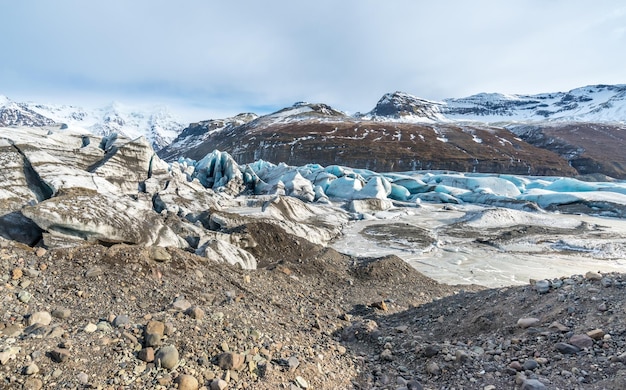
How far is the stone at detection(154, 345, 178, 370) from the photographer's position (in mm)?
3891

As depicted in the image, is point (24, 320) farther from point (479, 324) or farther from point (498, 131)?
point (498, 131)

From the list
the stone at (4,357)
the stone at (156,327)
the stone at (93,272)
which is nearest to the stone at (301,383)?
the stone at (156,327)

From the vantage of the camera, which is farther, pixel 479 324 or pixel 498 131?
pixel 498 131

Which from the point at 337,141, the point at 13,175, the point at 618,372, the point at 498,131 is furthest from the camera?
the point at 498,131

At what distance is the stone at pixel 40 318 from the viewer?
441 cm

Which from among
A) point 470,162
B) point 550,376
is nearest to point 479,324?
point 550,376

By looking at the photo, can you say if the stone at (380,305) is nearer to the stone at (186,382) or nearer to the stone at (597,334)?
the stone at (597,334)

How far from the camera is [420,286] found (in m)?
11.5

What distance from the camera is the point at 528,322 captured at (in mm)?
5359

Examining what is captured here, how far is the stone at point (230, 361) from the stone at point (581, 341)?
402 cm

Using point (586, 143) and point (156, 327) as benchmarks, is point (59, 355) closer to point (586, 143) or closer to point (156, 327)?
point (156, 327)

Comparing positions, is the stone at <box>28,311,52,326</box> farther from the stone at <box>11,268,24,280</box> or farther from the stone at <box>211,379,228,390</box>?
the stone at <box>211,379,228,390</box>

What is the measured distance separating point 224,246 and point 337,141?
83754 mm

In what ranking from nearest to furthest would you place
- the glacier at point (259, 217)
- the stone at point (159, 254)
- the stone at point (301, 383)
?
the stone at point (301, 383), the stone at point (159, 254), the glacier at point (259, 217)
